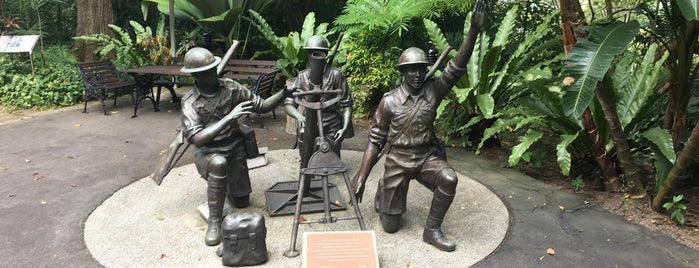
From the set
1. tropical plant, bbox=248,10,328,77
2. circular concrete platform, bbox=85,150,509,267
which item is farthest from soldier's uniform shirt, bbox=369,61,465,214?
tropical plant, bbox=248,10,328,77

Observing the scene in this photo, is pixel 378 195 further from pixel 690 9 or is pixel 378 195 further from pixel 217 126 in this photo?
pixel 690 9

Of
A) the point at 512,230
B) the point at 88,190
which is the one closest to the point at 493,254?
the point at 512,230

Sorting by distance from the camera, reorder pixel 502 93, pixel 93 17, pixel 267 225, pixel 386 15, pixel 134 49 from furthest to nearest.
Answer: pixel 93 17, pixel 134 49, pixel 386 15, pixel 502 93, pixel 267 225

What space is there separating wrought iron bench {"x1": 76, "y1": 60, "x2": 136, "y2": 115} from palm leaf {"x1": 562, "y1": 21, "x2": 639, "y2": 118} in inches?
328

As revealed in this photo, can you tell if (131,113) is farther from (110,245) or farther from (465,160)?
(465,160)

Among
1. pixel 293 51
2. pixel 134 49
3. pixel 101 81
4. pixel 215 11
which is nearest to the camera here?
pixel 293 51

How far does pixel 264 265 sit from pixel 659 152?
13.1 feet

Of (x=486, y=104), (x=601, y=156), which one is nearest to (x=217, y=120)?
(x=486, y=104)

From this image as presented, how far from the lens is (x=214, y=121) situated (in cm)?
433

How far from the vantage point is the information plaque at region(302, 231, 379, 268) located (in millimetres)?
3447

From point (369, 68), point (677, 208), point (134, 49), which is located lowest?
point (134, 49)

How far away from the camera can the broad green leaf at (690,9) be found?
3.10m

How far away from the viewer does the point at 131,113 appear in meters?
9.35

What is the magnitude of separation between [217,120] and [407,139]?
171cm
